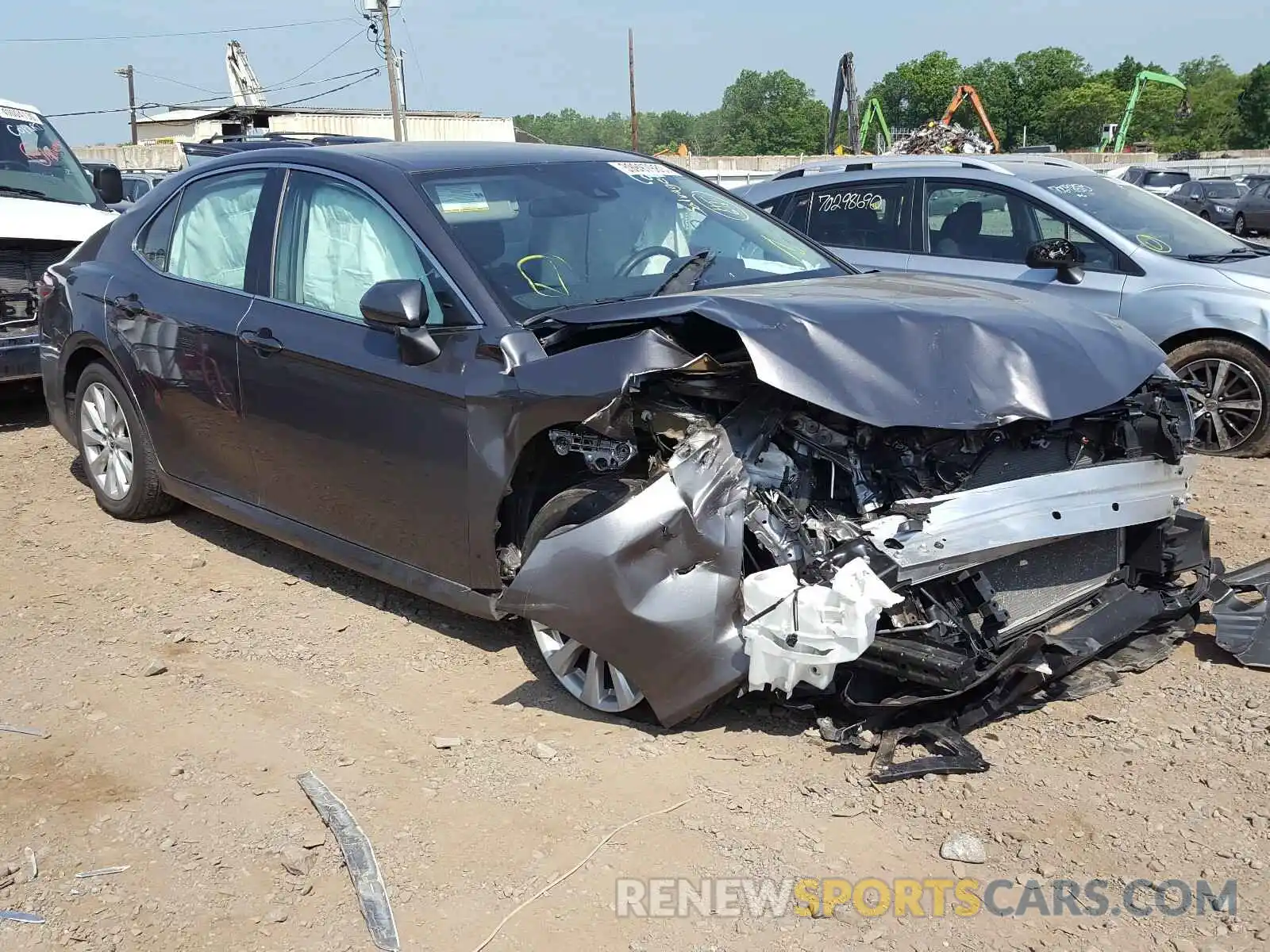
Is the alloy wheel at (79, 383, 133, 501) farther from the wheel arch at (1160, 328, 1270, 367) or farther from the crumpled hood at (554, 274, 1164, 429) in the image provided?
the wheel arch at (1160, 328, 1270, 367)

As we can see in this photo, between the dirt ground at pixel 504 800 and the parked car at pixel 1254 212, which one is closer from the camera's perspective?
the dirt ground at pixel 504 800

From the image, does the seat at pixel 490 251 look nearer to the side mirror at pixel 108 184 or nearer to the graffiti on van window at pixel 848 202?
the graffiti on van window at pixel 848 202

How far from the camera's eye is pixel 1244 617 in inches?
158

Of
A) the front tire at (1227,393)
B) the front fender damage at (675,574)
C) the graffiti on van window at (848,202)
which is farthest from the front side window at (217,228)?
the front tire at (1227,393)

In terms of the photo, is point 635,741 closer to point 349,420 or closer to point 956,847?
point 956,847

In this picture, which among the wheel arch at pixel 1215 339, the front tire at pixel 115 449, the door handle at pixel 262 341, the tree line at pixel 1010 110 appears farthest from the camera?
the tree line at pixel 1010 110

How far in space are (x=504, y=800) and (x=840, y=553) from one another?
1205 millimetres

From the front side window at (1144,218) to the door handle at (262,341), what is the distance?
17.0ft

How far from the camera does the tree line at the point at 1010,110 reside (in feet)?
294

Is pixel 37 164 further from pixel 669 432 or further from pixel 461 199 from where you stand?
pixel 669 432

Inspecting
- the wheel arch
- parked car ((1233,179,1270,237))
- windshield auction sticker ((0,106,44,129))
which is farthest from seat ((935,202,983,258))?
parked car ((1233,179,1270,237))

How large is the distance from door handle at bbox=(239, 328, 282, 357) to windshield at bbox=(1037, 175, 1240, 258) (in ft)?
17.1

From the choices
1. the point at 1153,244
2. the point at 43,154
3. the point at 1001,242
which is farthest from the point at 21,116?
the point at 1153,244

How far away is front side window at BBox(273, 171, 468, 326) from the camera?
4.14 metres
